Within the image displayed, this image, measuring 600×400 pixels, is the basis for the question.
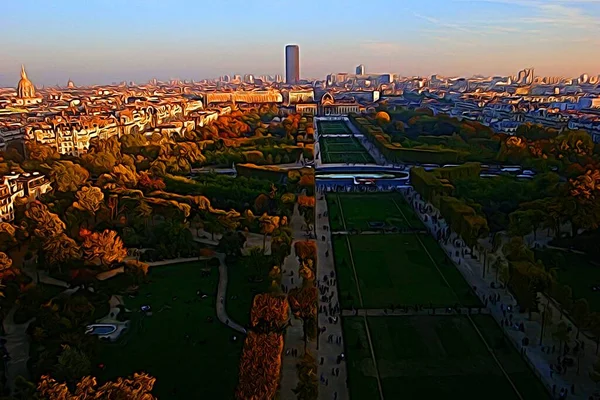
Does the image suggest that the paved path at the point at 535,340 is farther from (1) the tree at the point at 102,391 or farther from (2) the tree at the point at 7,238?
(2) the tree at the point at 7,238

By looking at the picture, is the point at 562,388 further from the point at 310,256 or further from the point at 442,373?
the point at 310,256

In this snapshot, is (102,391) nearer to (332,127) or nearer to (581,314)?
(581,314)

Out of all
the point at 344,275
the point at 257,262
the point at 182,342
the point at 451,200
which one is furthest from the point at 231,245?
the point at 451,200

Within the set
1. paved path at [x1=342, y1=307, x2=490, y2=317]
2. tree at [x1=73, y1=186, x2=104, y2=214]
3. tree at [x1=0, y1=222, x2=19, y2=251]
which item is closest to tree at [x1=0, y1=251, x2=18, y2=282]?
tree at [x1=0, y1=222, x2=19, y2=251]

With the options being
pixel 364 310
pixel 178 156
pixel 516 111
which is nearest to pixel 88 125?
pixel 178 156

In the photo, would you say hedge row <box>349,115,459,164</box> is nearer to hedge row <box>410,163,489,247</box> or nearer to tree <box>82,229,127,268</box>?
hedge row <box>410,163,489,247</box>

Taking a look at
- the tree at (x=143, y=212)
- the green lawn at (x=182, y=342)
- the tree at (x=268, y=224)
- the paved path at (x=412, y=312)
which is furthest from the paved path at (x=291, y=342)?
the tree at (x=143, y=212)
